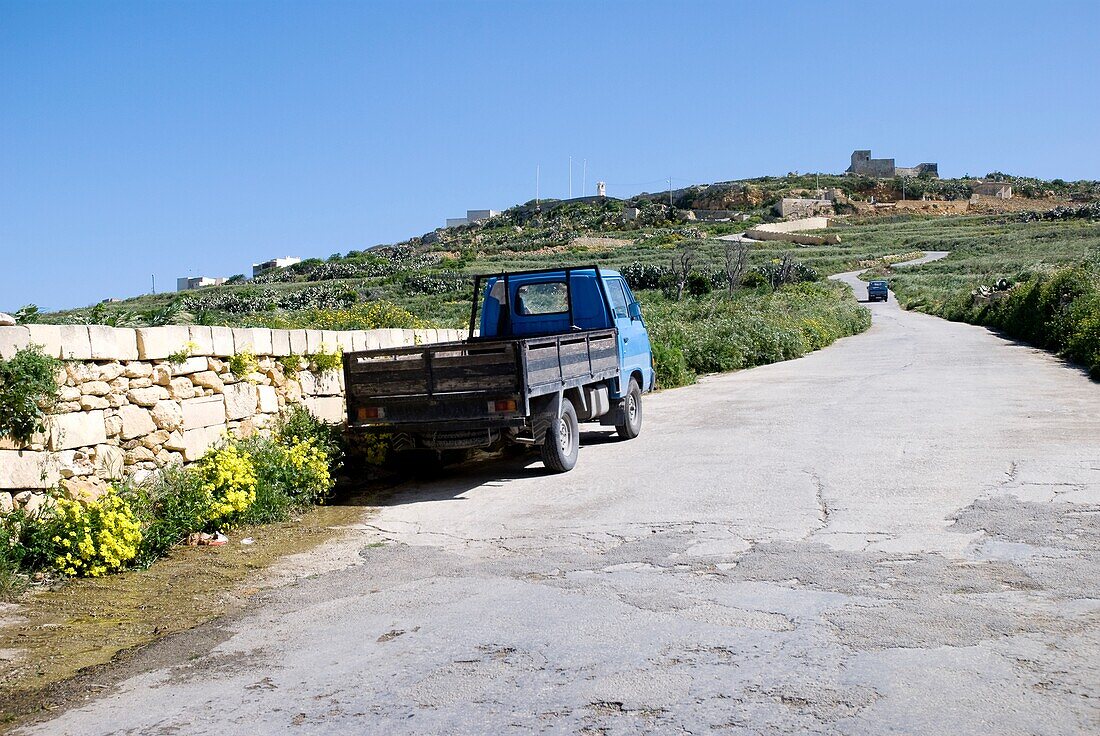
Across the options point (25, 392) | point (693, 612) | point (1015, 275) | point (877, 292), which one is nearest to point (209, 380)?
point (25, 392)

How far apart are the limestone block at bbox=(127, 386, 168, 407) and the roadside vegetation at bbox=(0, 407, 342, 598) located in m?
0.59

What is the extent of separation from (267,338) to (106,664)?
16.1 feet

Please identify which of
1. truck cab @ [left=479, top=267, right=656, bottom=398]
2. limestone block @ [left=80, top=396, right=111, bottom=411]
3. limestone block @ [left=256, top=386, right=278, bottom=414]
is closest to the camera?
limestone block @ [left=80, top=396, right=111, bottom=411]

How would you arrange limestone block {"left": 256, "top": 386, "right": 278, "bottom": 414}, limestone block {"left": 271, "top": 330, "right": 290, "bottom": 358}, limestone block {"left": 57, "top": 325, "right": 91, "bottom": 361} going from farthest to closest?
limestone block {"left": 271, "top": 330, "right": 290, "bottom": 358}
limestone block {"left": 256, "top": 386, "right": 278, "bottom": 414}
limestone block {"left": 57, "top": 325, "right": 91, "bottom": 361}

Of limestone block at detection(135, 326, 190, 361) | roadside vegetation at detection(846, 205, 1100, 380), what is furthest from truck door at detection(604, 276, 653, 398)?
roadside vegetation at detection(846, 205, 1100, 380)

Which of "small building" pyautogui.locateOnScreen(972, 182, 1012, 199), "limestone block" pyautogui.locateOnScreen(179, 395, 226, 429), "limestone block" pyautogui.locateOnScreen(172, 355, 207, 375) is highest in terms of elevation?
"small building" pyautogui.locateOnScreen(972, 182, 1012, 199)

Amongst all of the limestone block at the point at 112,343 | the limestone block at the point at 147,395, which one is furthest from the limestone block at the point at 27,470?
the limestone block at the point at 147,395

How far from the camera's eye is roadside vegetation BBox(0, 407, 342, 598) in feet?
22.2

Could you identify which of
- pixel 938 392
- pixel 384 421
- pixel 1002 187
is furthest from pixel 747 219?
pixel 384 421

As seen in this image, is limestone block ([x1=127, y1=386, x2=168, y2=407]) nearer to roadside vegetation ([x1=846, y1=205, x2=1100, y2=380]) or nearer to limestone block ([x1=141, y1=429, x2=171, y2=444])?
limestone block ([x1=141, y1=429, x2=171, y2=444])

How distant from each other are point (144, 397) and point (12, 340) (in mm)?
1443

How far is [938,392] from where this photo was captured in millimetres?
16391

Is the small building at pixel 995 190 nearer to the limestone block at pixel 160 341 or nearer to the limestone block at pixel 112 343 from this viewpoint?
the limestone block at pixel 160 341

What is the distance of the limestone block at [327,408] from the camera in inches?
416
